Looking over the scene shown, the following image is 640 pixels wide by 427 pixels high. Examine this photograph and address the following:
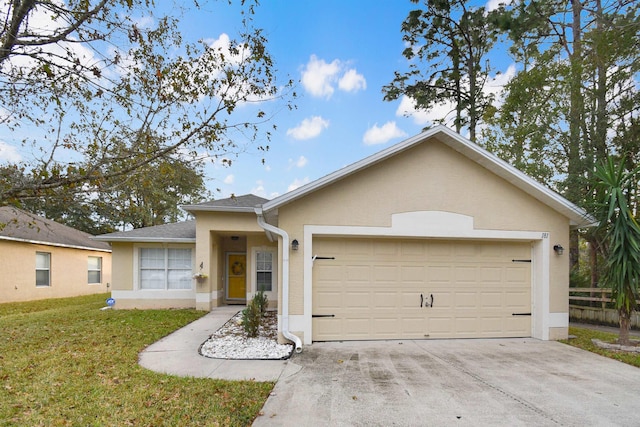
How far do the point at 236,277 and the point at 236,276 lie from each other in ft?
0.13

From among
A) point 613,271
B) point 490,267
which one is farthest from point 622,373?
point 490,267

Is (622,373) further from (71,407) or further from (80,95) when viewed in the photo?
(80,95)

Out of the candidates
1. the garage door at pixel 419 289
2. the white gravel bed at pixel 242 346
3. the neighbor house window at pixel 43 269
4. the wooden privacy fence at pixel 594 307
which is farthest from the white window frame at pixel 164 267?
the wooden privacy fence at pixel 594 307

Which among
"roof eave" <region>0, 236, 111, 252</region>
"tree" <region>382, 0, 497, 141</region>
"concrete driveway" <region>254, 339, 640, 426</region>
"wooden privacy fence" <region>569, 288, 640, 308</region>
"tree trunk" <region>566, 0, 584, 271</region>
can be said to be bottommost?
"concrete driveway" <region>254, 339, 640, 426</region>

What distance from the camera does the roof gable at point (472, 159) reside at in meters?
6.84

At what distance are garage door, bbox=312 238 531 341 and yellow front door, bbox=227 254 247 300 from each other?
7.51 meters

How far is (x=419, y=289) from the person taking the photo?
762 cm

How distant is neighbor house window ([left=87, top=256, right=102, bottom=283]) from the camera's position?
2009 centimetres

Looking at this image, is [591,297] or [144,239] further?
[144,239]

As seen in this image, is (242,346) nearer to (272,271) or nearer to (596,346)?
(272,271)

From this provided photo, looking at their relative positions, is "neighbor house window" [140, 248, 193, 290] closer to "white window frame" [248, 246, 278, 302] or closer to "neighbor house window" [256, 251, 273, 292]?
"white window frame" [248, 246, 278, 302]

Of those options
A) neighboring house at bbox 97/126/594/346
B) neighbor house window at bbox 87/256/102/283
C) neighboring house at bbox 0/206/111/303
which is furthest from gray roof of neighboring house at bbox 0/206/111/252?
neighboring house at bbox 97/126/594/346

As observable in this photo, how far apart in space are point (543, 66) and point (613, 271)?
818cm

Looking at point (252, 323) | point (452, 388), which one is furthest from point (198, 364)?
point (452, 388)
